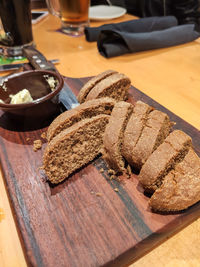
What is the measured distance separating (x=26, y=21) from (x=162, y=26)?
2180mm

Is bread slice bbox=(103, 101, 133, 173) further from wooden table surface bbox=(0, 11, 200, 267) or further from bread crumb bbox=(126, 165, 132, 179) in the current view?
wooden table surface bbox=(0, 11, 200, 267)

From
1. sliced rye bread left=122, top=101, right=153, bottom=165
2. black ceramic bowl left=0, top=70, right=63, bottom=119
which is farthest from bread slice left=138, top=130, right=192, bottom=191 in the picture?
black ceramic bowl left=0, top=70, right=63, bottom=119

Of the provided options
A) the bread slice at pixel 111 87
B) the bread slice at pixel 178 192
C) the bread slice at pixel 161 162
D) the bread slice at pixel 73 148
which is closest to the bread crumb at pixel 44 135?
the bread slice at pixel 73 148

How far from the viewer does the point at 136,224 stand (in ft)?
4.29

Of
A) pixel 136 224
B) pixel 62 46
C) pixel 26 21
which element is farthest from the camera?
pixel 62 46

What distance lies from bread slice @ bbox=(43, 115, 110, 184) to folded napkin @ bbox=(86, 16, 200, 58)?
2000 millimetres

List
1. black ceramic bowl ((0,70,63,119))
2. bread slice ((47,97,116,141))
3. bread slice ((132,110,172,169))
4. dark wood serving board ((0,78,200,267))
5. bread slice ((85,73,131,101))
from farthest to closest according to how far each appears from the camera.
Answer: bread slice ((85,73,131,101)) < black ceramic bowl ((0,70,63,119)) < bread slice ((47,97,116,141)) < bread slice ((132,110,172,169)) < dark wood serving board ((0,78,200,267))

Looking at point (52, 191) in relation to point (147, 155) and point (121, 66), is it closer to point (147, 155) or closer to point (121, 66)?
point (147, 155)

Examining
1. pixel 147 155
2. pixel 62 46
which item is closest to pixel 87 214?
pixel 147 155

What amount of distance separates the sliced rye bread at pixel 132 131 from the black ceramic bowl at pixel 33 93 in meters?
0.72

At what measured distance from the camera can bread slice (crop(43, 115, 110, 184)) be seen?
5.04 ft

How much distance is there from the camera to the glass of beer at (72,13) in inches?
145

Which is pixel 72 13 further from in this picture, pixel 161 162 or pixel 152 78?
pixel 161 162

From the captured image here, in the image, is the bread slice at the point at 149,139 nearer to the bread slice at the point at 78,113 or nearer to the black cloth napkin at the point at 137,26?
the bread slice at the point at 78,113
